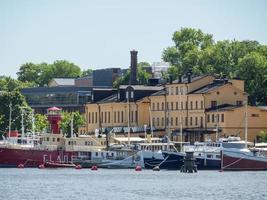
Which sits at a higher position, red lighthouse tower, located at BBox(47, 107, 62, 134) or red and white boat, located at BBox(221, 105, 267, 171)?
red lighthouse tower, located at BBox(47, 107, 62, 134)

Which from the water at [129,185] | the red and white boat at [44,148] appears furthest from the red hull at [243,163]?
the red and white boat at [44,148]

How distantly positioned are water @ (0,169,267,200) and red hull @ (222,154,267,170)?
2.51 metres

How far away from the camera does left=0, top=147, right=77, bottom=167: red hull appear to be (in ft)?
609

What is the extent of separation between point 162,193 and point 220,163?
4418 centimetres

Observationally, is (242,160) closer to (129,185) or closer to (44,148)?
(44,148)

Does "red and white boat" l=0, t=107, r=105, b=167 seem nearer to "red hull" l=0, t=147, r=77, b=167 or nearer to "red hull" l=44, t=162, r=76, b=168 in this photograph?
"red hull" l=0, t=147, r=77, b=167

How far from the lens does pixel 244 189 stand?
133875 millimetres

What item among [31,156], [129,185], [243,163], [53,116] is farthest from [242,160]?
[129,185]

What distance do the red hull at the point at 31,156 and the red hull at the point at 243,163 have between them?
934 inches

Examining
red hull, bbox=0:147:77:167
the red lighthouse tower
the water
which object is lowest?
Result: the water

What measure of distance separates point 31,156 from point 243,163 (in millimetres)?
30015

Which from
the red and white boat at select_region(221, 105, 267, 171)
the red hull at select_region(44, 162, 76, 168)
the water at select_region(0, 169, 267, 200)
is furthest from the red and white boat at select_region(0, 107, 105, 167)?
the red and white boat at select_region(221, 105, 267, 171)

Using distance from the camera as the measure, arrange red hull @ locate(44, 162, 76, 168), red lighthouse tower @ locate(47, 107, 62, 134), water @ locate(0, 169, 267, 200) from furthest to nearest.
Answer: red lighthouse tower @ locate(47, 107, 62, 134) → red hull @ locate(44, 162, 76, 168) → water @ locate(0, 169, 267, 200)

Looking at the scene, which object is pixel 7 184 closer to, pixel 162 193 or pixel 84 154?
pixel 162 193
